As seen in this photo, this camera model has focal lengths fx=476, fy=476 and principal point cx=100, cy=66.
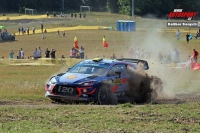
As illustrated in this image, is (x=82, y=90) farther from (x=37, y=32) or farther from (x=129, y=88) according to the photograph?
(x=37, y=32)

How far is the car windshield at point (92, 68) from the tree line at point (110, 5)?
80.4 m

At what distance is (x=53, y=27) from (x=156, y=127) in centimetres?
7948

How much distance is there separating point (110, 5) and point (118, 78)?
109735 mm

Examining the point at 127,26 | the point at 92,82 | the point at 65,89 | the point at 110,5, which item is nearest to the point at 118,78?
the point at 92,82

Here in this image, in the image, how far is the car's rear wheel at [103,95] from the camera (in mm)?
14945

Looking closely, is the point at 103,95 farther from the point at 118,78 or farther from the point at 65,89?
the point at 65,89

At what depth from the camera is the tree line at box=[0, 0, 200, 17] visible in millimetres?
103188

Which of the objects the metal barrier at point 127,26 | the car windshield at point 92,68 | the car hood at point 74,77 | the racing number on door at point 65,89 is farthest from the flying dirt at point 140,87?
the metal barrier at point 127,26

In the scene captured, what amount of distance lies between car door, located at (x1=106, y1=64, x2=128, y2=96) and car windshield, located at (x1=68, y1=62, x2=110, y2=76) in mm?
246

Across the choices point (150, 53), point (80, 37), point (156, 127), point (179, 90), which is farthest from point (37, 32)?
point (156, 127)

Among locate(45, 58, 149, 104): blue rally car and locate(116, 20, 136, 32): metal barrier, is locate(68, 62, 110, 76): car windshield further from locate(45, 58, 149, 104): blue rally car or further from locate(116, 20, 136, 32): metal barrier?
locate(116, 20, 136, 32): metal barrier

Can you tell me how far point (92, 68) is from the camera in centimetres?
1591

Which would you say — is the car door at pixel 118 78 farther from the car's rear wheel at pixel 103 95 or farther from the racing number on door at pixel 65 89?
the racing number on door at pixel 65 89

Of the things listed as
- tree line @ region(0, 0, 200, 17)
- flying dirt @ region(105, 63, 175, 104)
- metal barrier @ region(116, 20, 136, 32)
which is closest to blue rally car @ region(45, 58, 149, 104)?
flying dirt @ region(105, 63, 175, 104)
